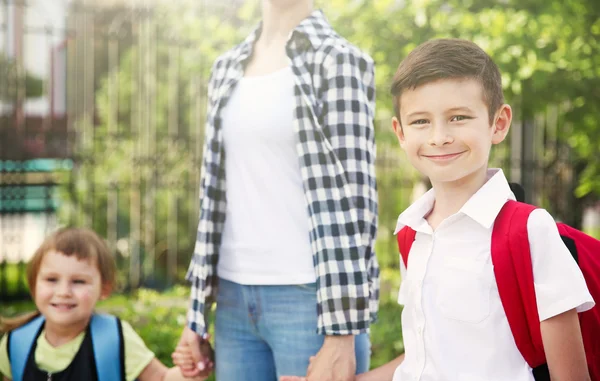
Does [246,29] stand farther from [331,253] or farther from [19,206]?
[331,253]

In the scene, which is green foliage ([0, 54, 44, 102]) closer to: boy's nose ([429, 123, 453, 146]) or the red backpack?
boy's nose ([429, 123, 453, 146])

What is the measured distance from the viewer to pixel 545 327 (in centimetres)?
136

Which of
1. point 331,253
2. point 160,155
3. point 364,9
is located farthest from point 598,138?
point 331,253

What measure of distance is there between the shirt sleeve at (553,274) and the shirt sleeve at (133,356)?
5.00ft

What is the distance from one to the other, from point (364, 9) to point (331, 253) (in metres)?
3.69

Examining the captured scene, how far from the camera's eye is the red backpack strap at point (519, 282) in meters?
1.36

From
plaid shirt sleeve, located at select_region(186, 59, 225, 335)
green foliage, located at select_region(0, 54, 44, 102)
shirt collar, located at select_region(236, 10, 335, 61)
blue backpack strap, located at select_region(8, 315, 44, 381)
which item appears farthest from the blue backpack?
green foliage, located at select_region(0, 54, 44, 102)

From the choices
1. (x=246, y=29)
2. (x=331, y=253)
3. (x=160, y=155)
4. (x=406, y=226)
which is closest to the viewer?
(x=406, y=226)

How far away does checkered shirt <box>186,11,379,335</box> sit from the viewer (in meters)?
1.86

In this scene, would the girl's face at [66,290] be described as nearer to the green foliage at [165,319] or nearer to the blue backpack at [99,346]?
the blue backpack at [99,346]

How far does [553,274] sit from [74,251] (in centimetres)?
171

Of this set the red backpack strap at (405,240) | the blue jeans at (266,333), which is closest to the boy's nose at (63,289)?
the blue jeans at (266,333)

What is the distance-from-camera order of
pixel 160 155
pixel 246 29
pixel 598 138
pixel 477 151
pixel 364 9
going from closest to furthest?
pixel 477 151, pixel 364 9, pixel 246 29, pixel 598 138, pixel 160 155

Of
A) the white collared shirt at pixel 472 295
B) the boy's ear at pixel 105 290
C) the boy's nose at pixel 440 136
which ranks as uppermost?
the boy's nose at pixel 440 136
